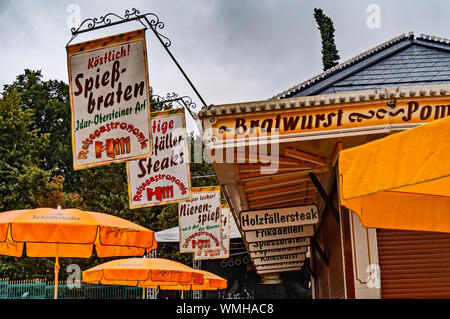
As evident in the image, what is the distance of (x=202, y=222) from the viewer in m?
14.7

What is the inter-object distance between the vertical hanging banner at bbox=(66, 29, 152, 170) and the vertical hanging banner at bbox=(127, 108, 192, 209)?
116 inches

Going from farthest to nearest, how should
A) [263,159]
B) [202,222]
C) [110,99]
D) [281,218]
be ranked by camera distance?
[202,222]
[281,218]
[110,99]
[263,159]

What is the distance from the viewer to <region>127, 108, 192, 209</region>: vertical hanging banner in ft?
32.4

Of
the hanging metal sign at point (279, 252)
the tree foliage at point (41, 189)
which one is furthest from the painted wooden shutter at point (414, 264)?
the tree foliage at point (41, 189)

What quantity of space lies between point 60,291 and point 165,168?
16.6 meters

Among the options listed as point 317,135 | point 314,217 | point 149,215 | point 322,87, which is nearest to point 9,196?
point 149,215

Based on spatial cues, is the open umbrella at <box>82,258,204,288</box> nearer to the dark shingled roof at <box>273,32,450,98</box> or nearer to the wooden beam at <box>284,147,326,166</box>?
the dark shingled roof at <box>273,32,450,98</box>

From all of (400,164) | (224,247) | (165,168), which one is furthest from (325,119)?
(224,247)

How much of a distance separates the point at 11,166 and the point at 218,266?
14.9 metres

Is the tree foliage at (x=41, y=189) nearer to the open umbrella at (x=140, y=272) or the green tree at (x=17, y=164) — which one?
the green tree at (x=17, y=164)

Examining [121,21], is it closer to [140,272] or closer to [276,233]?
[276,233]

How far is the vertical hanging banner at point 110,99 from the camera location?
267 inches

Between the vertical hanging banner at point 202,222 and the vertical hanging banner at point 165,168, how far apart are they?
4403 mm

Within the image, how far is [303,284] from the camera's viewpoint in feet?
80.8
